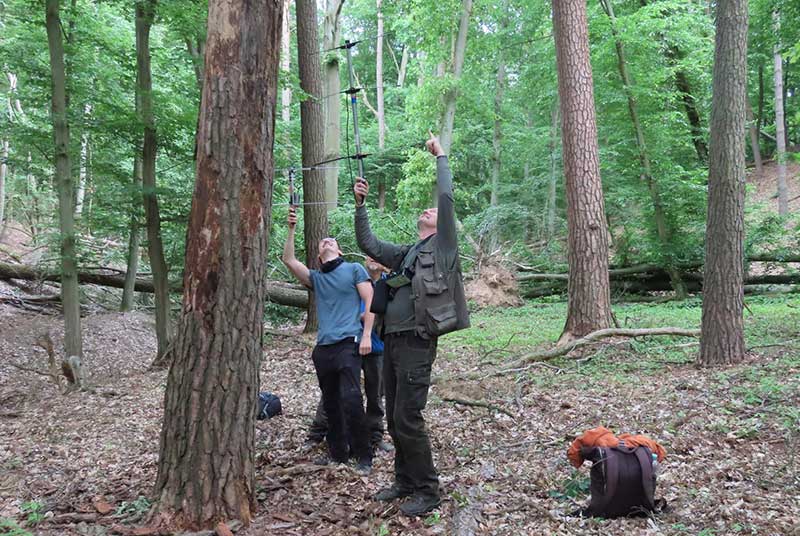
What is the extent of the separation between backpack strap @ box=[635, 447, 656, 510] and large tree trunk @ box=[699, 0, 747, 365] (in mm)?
3926

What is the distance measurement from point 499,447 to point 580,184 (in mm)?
5244

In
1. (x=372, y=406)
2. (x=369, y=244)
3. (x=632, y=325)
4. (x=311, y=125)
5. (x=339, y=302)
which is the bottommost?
(x=372, y=406)

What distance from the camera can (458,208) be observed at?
25625 millimetres

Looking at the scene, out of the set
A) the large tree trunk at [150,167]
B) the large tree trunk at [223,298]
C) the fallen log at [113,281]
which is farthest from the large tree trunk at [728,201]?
the fallen log at [113,281]

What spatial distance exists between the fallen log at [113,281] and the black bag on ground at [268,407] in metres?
7.18

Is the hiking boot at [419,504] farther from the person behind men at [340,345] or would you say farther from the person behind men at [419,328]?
the person behind men at [340,345]

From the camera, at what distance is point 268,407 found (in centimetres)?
623

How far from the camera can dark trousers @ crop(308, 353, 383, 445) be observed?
5184 mm

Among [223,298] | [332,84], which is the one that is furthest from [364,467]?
[332,84]

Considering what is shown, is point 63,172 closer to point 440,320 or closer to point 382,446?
point 382,446

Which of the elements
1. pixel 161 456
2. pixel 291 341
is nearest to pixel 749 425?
pixel 161 456

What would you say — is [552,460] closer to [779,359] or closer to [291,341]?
[779,359]

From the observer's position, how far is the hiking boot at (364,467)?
4664mm

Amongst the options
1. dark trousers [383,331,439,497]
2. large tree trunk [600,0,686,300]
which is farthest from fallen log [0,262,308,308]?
dark trousers [383,331,439,497]
